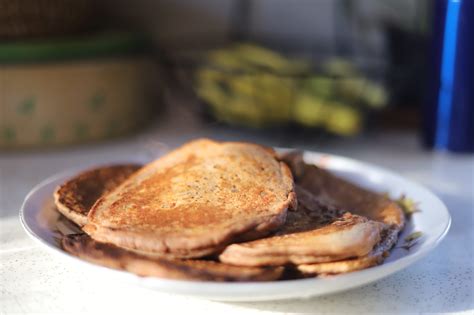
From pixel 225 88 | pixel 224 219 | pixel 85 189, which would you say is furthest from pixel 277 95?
pixel 224 219

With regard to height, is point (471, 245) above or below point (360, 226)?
below

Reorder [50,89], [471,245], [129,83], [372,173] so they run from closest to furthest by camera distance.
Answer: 1. [471,245]
2. [372,173]
3. [50,89]
4. [129,83]

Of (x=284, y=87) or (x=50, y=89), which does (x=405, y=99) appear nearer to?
(x=284, y=87)

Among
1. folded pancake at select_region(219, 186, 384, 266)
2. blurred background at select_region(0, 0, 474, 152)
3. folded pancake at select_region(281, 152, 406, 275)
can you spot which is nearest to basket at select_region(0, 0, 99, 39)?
blurred background at select_region(0, 0, 474, 152)

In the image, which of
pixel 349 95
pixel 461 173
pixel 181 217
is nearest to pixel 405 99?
pixel 349 95

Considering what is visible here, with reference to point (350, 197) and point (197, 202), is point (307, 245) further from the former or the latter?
point (350, 197)

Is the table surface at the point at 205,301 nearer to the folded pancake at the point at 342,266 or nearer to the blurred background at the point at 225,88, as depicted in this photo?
the folded pancake at the point at 342,266

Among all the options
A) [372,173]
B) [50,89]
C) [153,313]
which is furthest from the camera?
[50,89]
